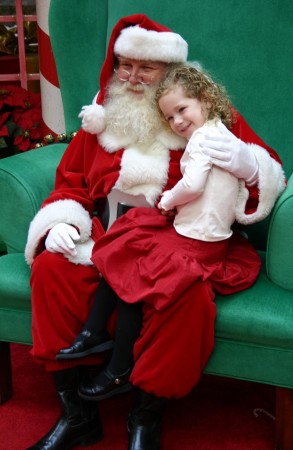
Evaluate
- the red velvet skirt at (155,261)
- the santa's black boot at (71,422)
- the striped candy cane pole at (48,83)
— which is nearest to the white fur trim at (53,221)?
the red velvet skirt at (155,261)

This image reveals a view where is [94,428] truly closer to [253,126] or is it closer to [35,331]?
[35,331]

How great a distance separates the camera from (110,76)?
6.42 feet

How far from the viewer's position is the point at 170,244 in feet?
5.49

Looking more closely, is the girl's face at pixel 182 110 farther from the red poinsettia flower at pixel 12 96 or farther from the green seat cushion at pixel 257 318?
the red poinsettia flower at pixel 12 96

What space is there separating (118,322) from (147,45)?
0.80 metres

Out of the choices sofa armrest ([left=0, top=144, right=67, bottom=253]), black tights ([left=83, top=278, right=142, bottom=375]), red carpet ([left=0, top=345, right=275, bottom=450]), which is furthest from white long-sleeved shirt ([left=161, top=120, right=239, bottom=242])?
red carpet ([left=0, top=345, right=275, bottom=450])

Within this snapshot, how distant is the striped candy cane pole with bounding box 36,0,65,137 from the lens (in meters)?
2.86

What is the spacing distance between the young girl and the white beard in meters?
0.13

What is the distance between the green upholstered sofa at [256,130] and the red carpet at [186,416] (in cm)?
10

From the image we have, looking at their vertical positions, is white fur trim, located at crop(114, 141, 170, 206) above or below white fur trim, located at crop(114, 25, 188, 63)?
below

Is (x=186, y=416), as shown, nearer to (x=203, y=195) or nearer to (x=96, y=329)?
(x=96, y=329)

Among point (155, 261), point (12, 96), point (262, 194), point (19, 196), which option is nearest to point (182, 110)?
point (262, 194)

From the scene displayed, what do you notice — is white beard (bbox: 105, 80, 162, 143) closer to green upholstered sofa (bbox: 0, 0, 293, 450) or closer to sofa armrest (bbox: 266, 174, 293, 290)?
green upholstered sofa (bbox: 0, 0, 293, 450)

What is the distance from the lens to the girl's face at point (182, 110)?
1718 mm
